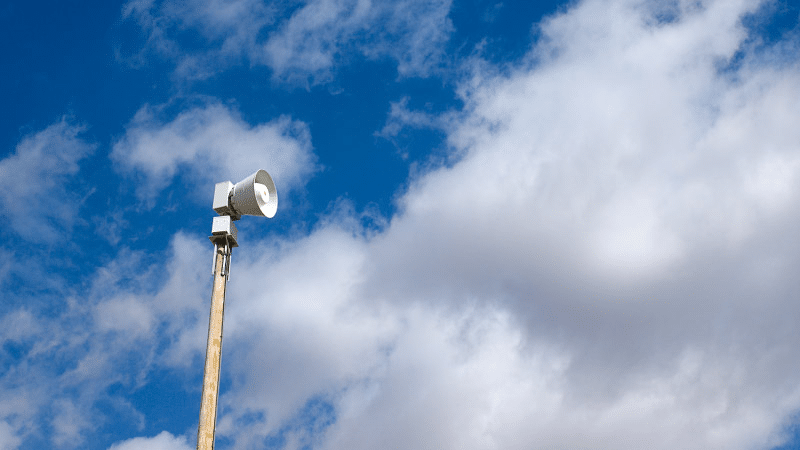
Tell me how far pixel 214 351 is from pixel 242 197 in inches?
108

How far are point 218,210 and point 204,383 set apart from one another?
307cm

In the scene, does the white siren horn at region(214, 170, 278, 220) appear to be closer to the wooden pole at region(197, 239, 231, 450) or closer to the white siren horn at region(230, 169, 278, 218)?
the white siren horn at region(230, 169, 278, 218)

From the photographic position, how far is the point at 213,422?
383 inches

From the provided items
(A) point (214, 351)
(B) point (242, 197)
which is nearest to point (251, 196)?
(B) point (242, 197)

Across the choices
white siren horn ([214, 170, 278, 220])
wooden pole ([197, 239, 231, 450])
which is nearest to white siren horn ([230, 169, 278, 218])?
white siren horn ([214, 170, 278, 220])

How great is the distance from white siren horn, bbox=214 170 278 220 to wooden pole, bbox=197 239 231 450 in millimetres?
680

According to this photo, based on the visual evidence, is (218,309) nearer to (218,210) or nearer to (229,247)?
(229,247)

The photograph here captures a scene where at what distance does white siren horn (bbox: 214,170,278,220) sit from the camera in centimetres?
1170

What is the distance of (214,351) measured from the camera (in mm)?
10305

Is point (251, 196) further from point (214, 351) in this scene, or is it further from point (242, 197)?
point (214, 351)

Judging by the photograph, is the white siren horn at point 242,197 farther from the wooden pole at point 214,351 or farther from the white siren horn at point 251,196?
the wooden pole at point 214,351

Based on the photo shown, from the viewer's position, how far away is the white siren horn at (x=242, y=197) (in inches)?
460

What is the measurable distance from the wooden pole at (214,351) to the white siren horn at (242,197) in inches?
26.8

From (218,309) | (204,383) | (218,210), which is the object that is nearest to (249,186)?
(218,210)
